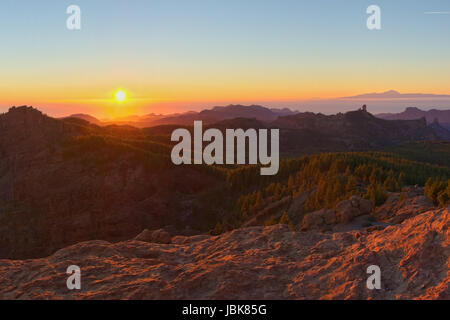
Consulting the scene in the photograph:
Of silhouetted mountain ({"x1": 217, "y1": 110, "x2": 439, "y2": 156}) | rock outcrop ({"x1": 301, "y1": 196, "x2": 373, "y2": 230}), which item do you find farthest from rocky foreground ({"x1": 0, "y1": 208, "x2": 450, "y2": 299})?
silhouetted mountain ({"x1": 217, "y1": 110, "x2": 439, "y2": 156})

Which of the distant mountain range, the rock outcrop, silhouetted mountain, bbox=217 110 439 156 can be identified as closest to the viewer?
the rock outcrop

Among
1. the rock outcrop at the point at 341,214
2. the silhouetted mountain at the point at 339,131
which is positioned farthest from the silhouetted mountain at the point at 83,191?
the silhouetted mountain at the point at 339,131

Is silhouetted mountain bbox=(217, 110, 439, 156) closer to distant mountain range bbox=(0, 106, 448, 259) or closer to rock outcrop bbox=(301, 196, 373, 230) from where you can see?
distant mountain range bbox=(0, 106, 448, 259)

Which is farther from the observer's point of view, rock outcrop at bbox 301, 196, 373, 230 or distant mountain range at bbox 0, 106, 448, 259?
distant mountain range at bbox 0, 106, 448, 259

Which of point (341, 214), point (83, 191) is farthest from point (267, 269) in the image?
point (83, 191)

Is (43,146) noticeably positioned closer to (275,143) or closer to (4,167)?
(4,167)

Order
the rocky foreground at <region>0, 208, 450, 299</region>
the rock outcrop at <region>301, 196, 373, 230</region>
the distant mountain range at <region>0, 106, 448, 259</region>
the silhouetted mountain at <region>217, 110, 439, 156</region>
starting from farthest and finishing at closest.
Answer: the silhouetted mountain at <region>217, 110, 439, 156</region> → the distant mountain range at <region>0, 106, 448, 259</region> → the rock outcrop at <region>301, 196, 373, 230</region> → the rocky foreground at <region>0, 208, 450, 299</region>

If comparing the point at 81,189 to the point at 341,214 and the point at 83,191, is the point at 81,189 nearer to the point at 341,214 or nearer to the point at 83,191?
the point at 83,191

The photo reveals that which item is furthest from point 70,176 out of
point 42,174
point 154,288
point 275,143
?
point 275,143
